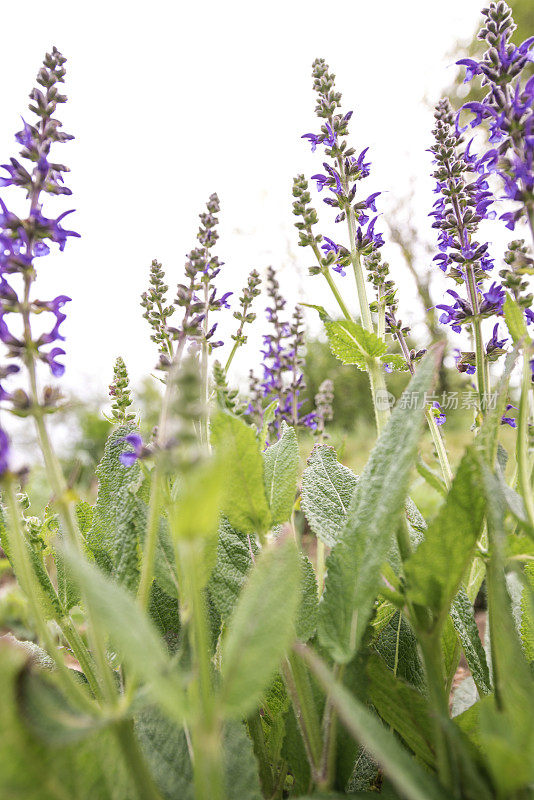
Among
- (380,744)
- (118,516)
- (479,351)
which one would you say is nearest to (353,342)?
(479,351)

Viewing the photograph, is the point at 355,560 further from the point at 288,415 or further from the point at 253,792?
the point at 288,415

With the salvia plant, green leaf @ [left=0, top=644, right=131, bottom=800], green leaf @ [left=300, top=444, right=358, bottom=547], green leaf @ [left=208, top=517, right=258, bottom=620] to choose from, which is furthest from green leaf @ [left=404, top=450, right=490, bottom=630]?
green leaf @ [left=0, top=644, right=131, bottom=800]

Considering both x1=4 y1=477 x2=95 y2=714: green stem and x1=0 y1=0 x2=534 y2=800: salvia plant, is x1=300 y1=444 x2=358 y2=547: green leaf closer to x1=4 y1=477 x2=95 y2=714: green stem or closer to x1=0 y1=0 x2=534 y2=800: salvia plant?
x1=0 y1=0 x2=534 y2=800: salvia plant

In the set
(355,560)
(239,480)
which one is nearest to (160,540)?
(239,480)

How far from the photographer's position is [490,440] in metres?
0.68

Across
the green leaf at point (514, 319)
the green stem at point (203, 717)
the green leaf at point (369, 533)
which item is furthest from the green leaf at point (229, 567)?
the green leaf at point (514, 319)

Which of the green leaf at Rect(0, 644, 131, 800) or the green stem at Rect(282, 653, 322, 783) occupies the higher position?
the green leaf at Rect(0, 644, 131, 800)

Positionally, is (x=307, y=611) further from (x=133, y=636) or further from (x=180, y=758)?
(x=133, y=636)

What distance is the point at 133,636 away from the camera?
0.43 m

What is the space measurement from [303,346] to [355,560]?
1.54 meters

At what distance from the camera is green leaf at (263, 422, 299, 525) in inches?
31.0

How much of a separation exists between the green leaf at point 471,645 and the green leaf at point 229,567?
1.01ft

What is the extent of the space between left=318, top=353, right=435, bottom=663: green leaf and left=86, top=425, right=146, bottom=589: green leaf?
0.27 m

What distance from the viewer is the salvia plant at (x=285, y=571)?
0.46 metres
